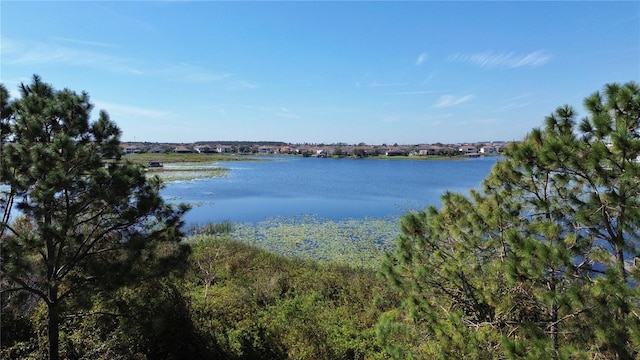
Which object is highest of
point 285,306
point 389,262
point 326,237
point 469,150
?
point 469,150

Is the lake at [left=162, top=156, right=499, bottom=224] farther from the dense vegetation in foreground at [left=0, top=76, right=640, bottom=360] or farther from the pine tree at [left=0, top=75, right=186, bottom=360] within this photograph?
the pine tree at [left=0, top=75, right=186, bottom=360]

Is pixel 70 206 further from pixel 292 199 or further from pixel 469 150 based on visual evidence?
pixel 469 150

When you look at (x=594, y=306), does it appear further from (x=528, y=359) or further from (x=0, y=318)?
(x=0, y=318)

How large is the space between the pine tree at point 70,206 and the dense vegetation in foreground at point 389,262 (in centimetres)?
3

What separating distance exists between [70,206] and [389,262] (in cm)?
485

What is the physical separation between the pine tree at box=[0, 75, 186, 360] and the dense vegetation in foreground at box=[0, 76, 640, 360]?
26 millimetres

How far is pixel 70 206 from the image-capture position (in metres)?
5.64

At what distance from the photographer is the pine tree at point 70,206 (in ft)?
16.4

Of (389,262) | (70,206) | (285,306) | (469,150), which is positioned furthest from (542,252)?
(469,150)

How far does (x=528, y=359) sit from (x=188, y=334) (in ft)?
19.9

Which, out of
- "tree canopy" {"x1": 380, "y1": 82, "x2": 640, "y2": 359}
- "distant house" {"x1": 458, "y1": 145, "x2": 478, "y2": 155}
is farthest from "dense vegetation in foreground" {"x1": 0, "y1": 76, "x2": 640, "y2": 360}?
"distant house" {"x1": 458, "y1": 145, "x2": 478, "y2": 155}

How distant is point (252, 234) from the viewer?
61.9ft

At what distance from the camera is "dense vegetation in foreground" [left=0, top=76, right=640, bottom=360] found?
3459 mm

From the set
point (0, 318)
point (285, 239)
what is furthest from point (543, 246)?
point (285, 239)
